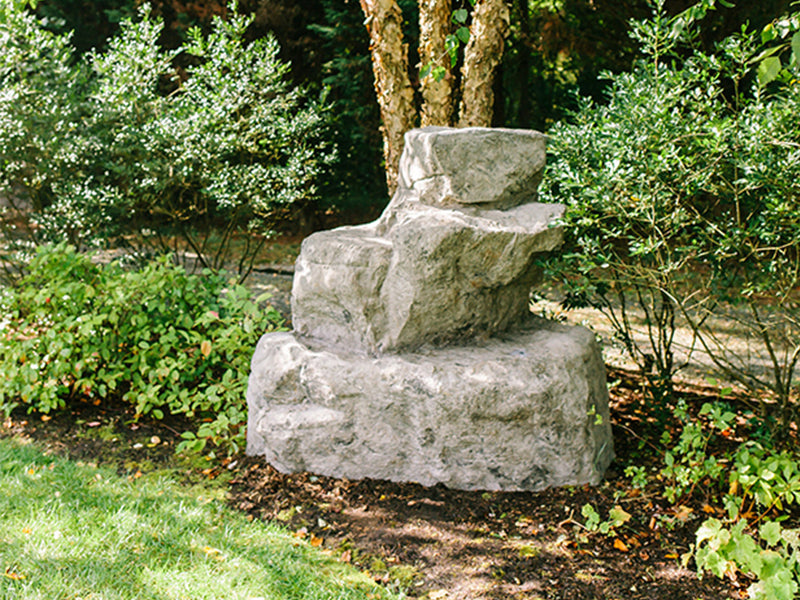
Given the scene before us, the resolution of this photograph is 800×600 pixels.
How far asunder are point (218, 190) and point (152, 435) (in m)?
2.51

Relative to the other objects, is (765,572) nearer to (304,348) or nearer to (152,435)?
(304,348)

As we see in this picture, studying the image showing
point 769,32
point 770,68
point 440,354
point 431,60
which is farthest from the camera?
point 431,60

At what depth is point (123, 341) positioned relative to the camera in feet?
15.5

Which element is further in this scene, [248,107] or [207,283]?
[248,107]

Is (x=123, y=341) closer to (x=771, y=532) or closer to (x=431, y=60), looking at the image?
(x=431, y=60)

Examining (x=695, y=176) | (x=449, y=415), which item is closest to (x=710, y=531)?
(x=449, y=415)

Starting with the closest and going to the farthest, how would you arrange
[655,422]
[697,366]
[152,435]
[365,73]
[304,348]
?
[304,348] → [655,422] → [152,435] → [697,366] → [365,73]

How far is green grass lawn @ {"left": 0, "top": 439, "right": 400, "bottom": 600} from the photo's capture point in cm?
272

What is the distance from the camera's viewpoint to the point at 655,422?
4113 millimetres

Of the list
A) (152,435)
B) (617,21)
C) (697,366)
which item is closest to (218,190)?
(152,435)

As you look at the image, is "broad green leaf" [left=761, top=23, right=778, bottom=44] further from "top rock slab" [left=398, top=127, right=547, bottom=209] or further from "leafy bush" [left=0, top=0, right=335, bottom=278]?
"leafy bush" [left=0, top=0, right=335, bottom=278]

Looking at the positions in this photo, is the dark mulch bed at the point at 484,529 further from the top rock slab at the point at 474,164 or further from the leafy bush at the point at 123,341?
the top rock slab at the point at 474,164

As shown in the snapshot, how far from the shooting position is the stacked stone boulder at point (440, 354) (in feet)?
11.6

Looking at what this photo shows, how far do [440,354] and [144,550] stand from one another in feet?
5.69
